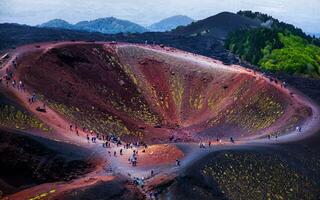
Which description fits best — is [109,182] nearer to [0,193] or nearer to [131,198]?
[131,198]

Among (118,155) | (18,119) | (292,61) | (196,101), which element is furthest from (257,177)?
(292,61)

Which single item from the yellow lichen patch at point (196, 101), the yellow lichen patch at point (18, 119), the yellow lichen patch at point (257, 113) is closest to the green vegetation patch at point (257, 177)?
the yellow lichen patch at point (257, 113)

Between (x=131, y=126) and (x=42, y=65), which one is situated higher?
(x=42, y=65)

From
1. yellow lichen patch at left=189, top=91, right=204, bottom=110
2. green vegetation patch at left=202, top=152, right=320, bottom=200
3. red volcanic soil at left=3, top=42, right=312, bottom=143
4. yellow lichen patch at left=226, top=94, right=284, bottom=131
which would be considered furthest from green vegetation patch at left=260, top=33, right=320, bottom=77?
green vegetation patch at left=202, top=152, right=320, bottom=200

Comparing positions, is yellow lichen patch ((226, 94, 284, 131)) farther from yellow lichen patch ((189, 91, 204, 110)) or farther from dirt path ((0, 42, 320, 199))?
yellow lichen patch ((189, 91, 204, 110))

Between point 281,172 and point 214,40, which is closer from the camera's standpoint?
point 281,172

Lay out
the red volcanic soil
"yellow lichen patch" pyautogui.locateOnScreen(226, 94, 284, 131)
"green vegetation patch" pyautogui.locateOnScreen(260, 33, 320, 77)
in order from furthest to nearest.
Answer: "green vegetation patch" pyautogui.locateOnScreen(260, 33, 320, 77)
"yellow lichen patch" pyautogui.locateOnScreen(226, 94, 284, 131)
the red volcanic soil

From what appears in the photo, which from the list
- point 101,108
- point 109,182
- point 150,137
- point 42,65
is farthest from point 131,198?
point 42,65

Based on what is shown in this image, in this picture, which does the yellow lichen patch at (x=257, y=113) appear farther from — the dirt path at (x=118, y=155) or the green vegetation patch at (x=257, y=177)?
the green vegetation patch at (x=257, y=177)
